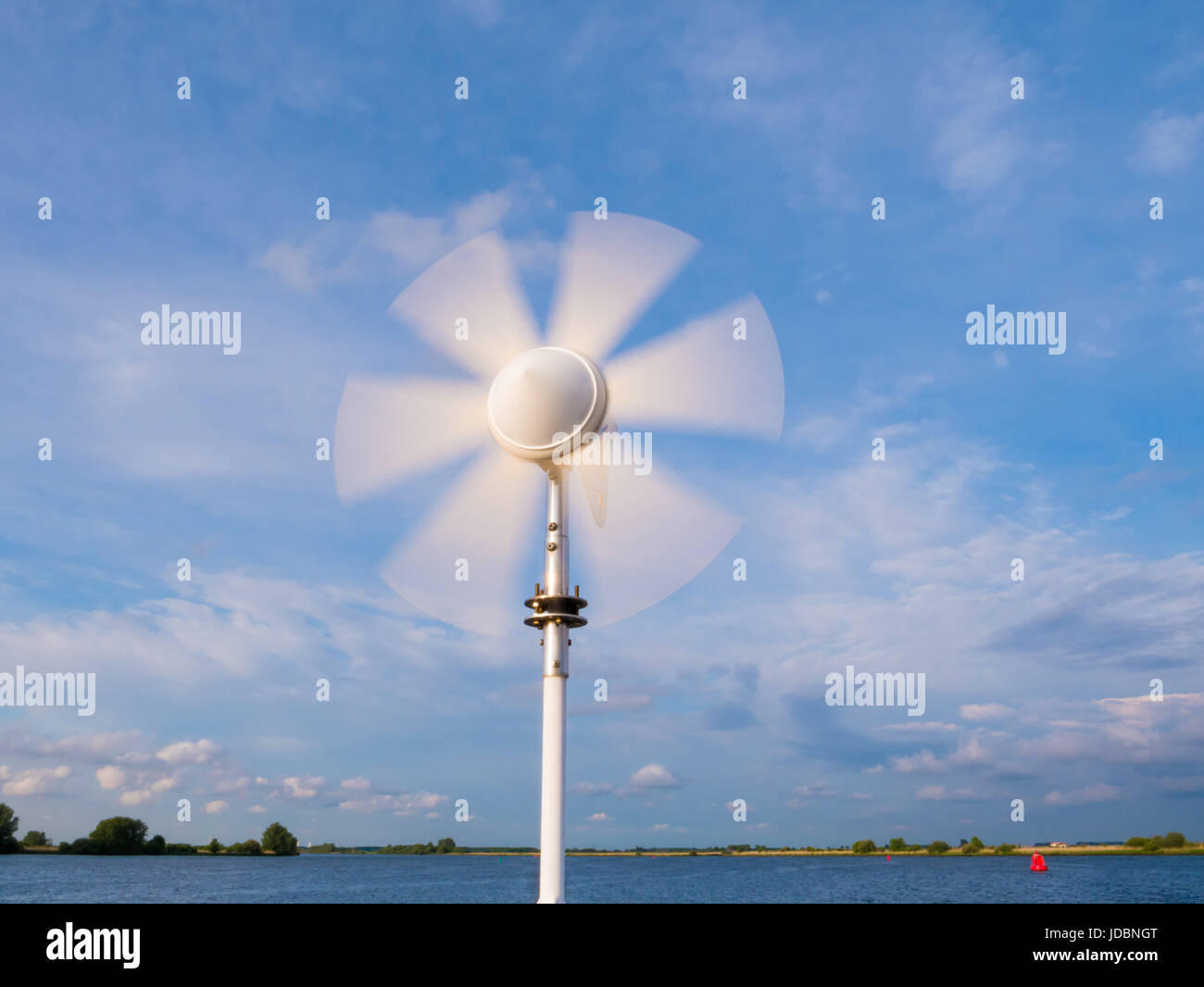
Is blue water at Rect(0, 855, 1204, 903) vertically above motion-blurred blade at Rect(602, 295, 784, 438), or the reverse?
motion-blurred blade at Rect(602, 295, 784, 438)

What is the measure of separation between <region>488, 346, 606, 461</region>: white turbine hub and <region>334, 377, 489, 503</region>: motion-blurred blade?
1.61m

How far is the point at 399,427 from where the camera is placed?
16.5m

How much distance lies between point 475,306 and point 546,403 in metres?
3.14

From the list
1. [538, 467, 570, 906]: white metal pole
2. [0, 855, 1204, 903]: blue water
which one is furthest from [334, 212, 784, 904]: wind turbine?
[0, 855, 1204, 903]: blue water

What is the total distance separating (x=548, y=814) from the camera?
14141 mm

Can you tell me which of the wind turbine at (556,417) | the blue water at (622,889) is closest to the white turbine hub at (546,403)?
the wind turbine at (556,417)

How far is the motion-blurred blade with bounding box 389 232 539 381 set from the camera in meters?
16.3

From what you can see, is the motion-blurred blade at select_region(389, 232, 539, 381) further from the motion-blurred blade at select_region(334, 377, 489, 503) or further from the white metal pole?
the white metal pole

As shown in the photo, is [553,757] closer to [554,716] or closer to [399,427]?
[554,716]

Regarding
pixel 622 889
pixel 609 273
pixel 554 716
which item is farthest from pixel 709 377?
pixel 622 889

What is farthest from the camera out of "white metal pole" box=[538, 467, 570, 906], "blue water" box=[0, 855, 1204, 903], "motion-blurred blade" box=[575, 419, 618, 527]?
"blue water" box=[0, 855, 1204, 903]
